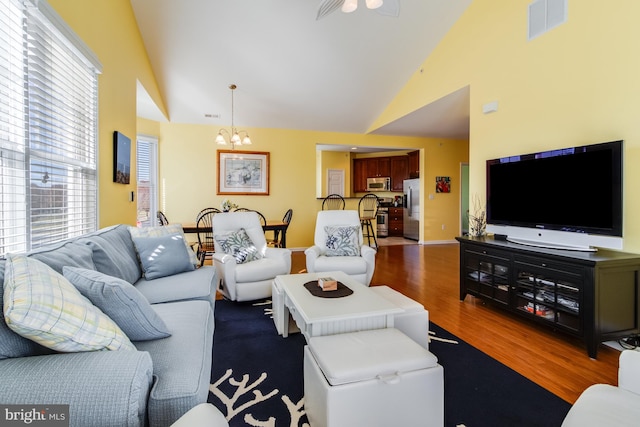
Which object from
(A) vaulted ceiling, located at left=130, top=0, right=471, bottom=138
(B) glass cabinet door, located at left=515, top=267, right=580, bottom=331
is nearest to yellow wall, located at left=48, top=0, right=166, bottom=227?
(A) vaulted ceiling, located at left=130, top=0, right=471, bottom=138

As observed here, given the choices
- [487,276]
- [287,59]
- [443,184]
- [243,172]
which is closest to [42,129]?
[287,59]

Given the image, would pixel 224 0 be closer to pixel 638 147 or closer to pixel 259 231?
pixel 259 231

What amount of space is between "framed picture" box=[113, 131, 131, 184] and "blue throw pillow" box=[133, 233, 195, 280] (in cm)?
81

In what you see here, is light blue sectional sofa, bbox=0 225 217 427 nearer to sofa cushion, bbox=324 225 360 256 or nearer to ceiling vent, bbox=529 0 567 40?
sofa cushion, bbox=324 225 360 256

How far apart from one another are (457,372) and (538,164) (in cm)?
199

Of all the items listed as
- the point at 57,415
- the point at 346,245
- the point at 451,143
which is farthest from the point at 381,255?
the point at 57,415

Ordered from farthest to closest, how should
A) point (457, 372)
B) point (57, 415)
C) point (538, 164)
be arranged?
1. point (538, 164)
2. point (457, 372)
3. point (57, 415)

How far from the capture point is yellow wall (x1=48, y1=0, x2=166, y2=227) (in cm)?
224

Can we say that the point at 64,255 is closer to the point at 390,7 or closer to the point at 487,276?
the point at 390,7

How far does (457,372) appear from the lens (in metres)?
1.92

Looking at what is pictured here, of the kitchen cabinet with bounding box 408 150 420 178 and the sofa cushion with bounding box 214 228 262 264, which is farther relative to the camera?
the kitchen cabinet with bounding box 408 150 420 178

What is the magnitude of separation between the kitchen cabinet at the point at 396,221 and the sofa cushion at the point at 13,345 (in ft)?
26.9

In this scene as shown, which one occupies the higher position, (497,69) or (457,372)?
(497,69)

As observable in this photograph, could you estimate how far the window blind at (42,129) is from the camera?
1.55 metres
